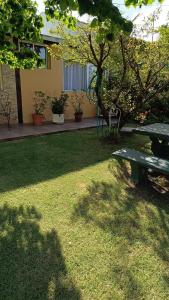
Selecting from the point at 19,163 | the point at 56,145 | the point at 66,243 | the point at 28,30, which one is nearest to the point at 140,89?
the point at 56,145

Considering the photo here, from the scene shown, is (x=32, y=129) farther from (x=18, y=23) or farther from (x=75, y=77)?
(x=18, y=23)

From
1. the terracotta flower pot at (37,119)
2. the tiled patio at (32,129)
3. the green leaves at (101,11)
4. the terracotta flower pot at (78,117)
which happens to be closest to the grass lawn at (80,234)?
the green leaves at (101,11)

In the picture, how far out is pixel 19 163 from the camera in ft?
19.5

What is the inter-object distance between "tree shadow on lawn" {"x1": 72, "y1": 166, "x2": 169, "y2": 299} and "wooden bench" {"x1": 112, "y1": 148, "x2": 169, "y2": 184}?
9.1 inches

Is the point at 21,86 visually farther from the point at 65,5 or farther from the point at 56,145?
the point at 65,5

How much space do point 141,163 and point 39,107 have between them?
7072 millimetres

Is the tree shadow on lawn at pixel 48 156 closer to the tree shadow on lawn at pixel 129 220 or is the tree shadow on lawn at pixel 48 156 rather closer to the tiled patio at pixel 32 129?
the tiled patio at pixel 32 129

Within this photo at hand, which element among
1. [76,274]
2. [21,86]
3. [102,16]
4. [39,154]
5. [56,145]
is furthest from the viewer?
[21,86]

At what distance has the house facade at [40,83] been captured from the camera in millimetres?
9930

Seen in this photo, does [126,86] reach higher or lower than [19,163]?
higher

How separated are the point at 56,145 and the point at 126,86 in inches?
111

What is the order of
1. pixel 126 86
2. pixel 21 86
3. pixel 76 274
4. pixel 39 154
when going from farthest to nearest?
pixel 21 86 → pixel 126 86 → pixel 39 154 → pixel 76 274

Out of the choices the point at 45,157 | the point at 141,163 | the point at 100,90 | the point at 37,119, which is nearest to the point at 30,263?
the point at 141,163

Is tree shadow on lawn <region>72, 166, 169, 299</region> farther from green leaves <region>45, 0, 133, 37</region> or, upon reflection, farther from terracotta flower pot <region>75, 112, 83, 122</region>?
terracotta flower pot <region>75, 112, 83, 122</region>
